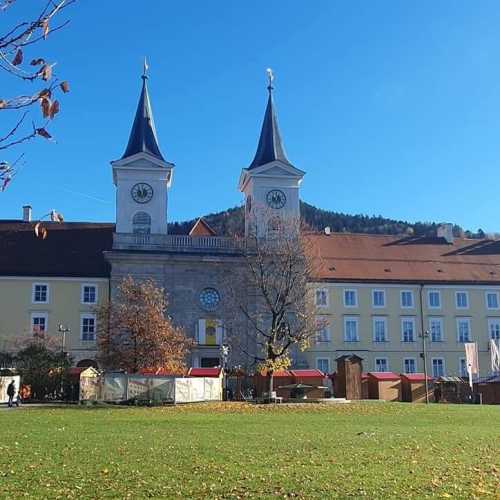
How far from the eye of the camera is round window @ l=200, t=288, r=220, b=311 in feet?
190

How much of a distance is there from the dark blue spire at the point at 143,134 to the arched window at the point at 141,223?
5040 mm

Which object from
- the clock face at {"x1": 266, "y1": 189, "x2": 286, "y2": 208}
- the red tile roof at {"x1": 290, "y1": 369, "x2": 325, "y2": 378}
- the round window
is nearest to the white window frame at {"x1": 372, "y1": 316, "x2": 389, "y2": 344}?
the red tile roof at {"x1": 290, "y1": 369, "x2": 325, "y2": 378}

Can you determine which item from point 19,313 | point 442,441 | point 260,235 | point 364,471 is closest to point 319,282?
point 260,235

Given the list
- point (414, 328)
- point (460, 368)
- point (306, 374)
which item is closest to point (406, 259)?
point (414, 328)

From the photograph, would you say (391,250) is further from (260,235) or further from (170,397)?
(170,397)

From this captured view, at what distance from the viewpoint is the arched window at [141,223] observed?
58.5 m

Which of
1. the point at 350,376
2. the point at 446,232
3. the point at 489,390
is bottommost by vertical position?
the point at 489,390

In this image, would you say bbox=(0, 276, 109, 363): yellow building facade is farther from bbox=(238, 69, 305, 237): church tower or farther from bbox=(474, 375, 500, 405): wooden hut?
bbox=(474, 375, 500, 405): wooden hut

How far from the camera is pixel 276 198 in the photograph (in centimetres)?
6106

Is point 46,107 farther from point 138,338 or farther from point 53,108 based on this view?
point 138,338

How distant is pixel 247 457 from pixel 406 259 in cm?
5248

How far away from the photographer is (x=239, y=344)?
5688 cm

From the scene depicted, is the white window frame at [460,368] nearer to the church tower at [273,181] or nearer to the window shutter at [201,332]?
the church tower at [273,181]

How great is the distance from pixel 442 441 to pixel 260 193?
143ft
